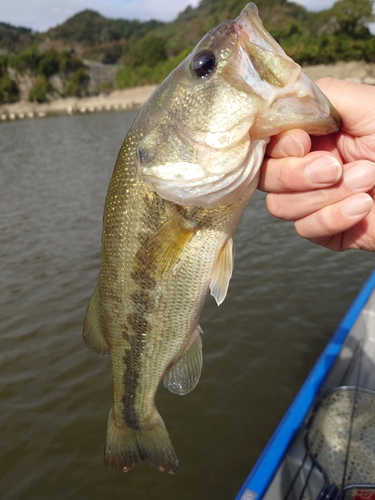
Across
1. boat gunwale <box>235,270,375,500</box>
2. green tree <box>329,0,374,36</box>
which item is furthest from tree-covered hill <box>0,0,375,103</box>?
boat gunwale <box>235,270,375,500</box>

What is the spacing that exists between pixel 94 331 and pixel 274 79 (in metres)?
1.58

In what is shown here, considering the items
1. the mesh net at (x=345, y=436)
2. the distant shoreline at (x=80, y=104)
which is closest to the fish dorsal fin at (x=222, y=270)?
the mesh net at (x=345, y=436)

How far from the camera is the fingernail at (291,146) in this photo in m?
1.63

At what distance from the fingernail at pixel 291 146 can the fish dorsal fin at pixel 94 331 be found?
1250mm

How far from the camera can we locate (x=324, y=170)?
1.68m

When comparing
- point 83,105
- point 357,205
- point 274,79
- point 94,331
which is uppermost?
point 274,79

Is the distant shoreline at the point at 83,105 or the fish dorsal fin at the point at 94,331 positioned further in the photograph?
the distant shoreline at the point at 83,105

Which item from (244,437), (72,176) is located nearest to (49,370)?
(244,437)

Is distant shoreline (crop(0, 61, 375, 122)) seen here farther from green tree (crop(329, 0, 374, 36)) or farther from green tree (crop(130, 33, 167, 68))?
green tree (crop(130, 33, 167, 68))

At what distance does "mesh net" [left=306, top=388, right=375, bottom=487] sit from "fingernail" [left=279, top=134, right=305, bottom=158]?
7.13 feet

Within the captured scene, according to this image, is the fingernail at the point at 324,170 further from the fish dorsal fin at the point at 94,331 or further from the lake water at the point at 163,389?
the lake water at the point at 163,389

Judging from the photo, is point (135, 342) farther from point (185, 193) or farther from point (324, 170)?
point (324, 170)

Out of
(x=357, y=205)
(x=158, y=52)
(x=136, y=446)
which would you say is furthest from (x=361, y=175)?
(x=158, y=52)

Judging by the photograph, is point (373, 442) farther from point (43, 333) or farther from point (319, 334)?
point (43, 333)
